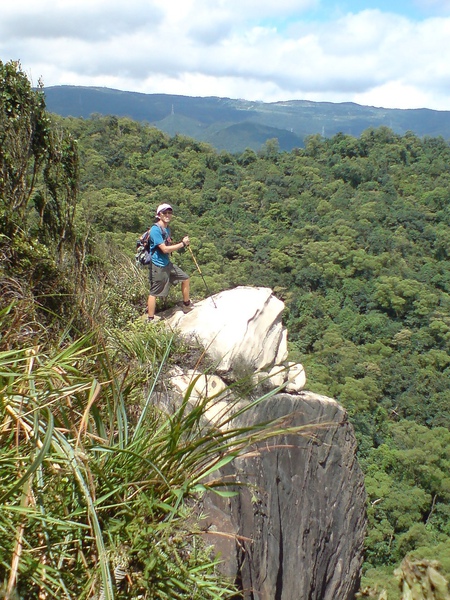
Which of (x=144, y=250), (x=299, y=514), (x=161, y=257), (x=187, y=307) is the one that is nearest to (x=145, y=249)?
(x=144, y=250)

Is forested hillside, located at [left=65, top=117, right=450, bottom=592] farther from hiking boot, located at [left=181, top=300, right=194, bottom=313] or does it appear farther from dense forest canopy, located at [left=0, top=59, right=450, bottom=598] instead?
hiking boot, located at [left=181, top=300, right=194, bottom=313]

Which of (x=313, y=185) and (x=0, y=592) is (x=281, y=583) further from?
(x=313, y=185)

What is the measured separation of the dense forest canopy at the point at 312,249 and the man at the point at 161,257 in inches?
13.9

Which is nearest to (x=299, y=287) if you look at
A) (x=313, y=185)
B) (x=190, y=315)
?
(x=313, y=185)

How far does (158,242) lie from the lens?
5043mm

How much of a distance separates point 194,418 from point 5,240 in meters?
2.89

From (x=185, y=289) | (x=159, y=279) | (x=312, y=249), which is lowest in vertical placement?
(x=312, y=249)

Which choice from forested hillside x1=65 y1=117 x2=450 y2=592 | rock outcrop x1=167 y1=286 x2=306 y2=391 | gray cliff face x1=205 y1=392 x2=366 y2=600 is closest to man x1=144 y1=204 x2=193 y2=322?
rock outcrop x1=167 y1=286 x2=306 y2=391

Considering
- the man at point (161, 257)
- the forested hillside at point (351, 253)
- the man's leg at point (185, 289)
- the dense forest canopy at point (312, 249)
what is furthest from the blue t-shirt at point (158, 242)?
the forested hillside at point (351, 253)

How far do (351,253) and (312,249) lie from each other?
272 cm

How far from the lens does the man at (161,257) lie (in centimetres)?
502

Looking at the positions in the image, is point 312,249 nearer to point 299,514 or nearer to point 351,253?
point 351,253

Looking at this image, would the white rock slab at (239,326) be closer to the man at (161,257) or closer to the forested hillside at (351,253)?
the man at (161,257)

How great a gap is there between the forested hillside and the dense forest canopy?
4.5 inches
